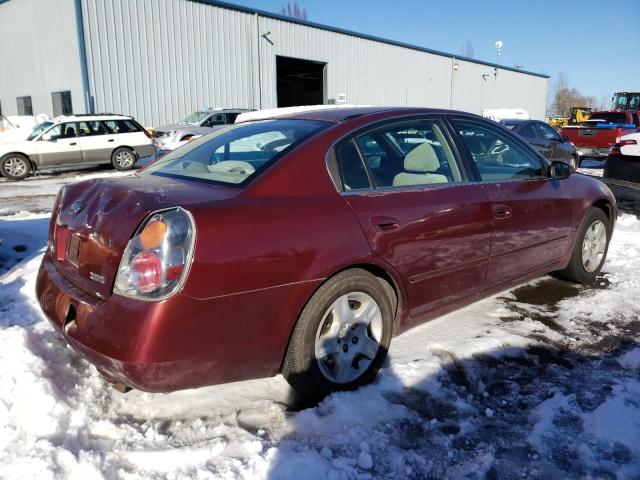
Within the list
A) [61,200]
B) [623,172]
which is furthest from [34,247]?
[623,172]

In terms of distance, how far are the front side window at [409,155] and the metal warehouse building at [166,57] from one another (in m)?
16.6

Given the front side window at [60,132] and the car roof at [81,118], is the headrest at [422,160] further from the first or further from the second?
the car roof at [81,118]

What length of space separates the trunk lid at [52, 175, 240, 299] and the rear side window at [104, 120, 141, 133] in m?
12.4

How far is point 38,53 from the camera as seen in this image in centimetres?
2012

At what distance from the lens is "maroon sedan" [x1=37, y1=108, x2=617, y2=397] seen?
2.26 m

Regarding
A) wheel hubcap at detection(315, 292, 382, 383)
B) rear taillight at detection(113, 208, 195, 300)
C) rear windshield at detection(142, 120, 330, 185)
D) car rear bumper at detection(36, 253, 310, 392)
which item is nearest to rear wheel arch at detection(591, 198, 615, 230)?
wheel hubcap at detection(315, 292, 382, 383)

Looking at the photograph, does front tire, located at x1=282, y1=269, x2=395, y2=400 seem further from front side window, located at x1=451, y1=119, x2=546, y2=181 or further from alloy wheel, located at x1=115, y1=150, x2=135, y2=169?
alloy wheel, located at x1=115, y1=150, x2=135, y2=169

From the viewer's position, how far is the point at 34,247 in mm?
5551

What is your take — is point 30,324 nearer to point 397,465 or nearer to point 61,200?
point 61,200

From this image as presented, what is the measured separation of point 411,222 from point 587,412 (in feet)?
4.49

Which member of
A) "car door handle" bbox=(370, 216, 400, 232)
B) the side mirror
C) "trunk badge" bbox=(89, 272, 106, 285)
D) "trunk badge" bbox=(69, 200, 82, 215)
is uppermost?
the side mirror

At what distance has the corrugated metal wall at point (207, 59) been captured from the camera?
691 inches

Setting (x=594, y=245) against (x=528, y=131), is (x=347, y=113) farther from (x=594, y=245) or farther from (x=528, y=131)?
(x=528, y=131)

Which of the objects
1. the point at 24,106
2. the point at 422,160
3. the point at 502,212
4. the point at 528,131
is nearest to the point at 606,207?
the point at 502,212
